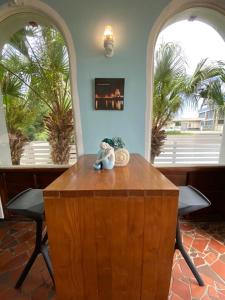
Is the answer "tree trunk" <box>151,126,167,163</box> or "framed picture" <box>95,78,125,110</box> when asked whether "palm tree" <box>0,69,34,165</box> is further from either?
"tree trunk" <box>151,126,167,163</box>

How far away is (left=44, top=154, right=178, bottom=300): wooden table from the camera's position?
932mm

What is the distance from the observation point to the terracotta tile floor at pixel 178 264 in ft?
4.58

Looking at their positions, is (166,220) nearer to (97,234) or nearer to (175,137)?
(97,234)

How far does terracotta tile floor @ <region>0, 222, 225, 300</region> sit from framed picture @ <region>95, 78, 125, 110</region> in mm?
1752

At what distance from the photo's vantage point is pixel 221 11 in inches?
77.7

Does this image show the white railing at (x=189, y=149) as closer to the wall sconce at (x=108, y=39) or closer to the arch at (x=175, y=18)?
the arch at (x=175, y=18)

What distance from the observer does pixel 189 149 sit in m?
2.35

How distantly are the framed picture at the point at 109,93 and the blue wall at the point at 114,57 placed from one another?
59 millimetres

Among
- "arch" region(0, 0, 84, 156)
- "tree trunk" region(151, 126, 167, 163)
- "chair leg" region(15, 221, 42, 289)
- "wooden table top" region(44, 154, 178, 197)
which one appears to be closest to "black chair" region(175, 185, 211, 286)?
"wooden table top" region(44, 154, 178, 197)

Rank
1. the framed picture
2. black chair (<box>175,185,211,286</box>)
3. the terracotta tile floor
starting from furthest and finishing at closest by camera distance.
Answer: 1. the framed picture
2. the terracotta tile floor
3. black chair (<box>175,185,211,286</box>)

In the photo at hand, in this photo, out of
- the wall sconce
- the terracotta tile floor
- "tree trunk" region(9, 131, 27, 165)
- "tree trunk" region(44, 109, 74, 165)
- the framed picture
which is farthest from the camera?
"tree trunk" region(9, 131, 27, 165)

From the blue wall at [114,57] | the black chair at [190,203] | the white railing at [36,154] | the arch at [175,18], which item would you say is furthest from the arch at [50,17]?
the black chair at [190,203]

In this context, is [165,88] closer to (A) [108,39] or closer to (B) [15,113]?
(A) [108,39]

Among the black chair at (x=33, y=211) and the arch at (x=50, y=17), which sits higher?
the arch at (x=50, y=17)
